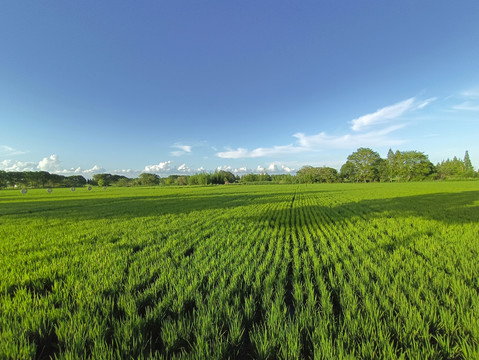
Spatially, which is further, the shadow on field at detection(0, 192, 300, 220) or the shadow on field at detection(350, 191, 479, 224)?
the shadow on field at detection(0, 192, 300, 220)

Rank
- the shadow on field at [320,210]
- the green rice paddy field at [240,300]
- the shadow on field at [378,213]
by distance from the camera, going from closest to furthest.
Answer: the green rice paddy field at [240,300] → the shadow on field at [378,213] → the shadow on field at [320,210]

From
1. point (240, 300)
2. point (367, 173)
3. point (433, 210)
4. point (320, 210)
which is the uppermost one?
point (367, 173)

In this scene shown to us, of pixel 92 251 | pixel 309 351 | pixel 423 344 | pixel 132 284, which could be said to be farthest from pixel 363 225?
pixel 92 251

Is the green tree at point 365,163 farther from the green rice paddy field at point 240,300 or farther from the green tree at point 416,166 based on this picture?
the green rice paddy field at point 240,300

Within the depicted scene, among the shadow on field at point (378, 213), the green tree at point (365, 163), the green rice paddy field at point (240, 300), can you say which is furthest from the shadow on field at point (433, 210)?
the green tree at point (365, 163)

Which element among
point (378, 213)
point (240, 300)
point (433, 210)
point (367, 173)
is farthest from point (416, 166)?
point (240, 300)

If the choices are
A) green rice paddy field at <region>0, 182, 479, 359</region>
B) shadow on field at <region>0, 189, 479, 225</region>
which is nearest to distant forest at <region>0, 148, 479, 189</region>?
shadow on field at <region>0, 189, 479, 225</region>

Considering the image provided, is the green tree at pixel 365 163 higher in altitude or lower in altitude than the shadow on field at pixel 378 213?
higher

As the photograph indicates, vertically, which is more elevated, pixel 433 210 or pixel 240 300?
pixel 240 300

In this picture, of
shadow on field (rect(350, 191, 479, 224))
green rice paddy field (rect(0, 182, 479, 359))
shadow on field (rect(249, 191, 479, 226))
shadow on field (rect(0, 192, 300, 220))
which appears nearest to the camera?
green rice paddy field (rect(0, 182, 479, 359))

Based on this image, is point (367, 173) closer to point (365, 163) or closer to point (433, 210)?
point (365, 163)

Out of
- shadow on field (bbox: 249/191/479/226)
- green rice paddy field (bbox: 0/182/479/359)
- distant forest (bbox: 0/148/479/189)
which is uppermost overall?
distant forest (bbox: 0/148/479/189)

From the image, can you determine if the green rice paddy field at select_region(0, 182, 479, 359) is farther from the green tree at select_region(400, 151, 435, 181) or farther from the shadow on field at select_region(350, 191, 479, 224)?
the green tree at select_region(400, 151, 435, 181)

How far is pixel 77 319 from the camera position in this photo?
2.81m
